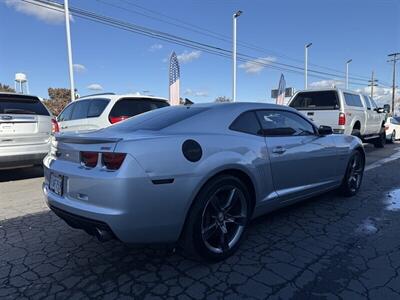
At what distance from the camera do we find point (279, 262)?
331 cm

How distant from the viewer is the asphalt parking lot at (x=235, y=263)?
9.25 ft

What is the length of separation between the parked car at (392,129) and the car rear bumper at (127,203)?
49.6 ft

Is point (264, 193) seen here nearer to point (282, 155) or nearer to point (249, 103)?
point (282, 155)

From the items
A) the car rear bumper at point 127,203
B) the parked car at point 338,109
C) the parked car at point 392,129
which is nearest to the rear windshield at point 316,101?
the parked car at point 338,109

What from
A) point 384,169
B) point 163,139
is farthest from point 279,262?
point 384,169

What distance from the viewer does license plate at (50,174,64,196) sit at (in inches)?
124

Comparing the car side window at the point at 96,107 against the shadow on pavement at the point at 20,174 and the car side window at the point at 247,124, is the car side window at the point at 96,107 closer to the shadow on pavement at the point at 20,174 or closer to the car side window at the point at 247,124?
the shadow on pavement at the point at 20,174

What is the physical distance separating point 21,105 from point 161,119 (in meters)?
4.79

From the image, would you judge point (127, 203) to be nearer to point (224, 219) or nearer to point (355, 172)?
point (224, 219)

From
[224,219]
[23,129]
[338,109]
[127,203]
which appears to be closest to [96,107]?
[23,129]

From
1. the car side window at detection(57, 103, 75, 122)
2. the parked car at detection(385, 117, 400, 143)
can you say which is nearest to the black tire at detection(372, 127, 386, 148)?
the parked car at detection(385, 117, 400, 143)

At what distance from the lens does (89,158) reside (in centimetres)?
294

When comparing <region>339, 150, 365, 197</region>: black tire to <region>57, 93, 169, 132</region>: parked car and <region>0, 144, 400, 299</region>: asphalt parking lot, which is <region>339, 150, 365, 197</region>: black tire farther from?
<region>57, 93, 169, 132</region>: parked car

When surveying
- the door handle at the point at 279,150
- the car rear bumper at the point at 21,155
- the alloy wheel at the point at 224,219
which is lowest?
the alloy wheel at the point at 224,219
